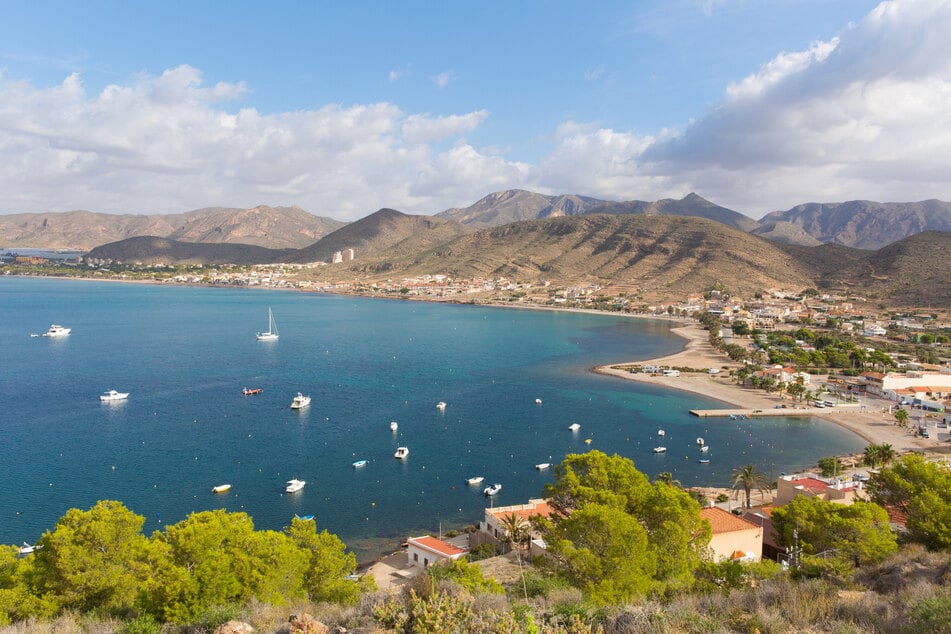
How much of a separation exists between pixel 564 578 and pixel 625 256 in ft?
489

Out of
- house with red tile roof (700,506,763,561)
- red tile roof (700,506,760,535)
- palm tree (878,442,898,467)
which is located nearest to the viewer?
house with red tile roof (700,506,763,561)

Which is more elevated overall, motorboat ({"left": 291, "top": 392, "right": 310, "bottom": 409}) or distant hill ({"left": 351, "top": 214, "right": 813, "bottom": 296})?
distant hill ({"left": 351, "top": 214, "right": 813, "bottom": 296})

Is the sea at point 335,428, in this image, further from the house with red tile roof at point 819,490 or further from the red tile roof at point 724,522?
the red tile roof at point 724,522

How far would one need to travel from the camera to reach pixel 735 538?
1758 cm

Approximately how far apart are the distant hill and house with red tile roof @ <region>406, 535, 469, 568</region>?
371 feet

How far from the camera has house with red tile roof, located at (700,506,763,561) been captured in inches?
677

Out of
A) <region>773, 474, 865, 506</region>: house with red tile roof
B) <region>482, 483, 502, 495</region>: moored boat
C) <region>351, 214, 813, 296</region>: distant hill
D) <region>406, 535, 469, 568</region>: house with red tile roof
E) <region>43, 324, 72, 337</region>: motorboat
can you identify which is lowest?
<region>482, 483, 502, 495</region>: moored boat

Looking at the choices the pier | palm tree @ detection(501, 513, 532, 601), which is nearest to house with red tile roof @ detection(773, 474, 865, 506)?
palm tree @ detection(501, 513, 532, 601)

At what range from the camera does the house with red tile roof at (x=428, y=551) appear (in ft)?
61.8

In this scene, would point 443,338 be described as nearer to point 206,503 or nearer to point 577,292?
point 206,503

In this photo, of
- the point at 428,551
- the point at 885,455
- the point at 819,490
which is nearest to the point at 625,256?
the point at 885,455

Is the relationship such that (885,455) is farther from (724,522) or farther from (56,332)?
(56,332)

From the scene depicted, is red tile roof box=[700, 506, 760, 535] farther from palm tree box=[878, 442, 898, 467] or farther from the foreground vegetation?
palm tree box=[878, 442, 898, 467]

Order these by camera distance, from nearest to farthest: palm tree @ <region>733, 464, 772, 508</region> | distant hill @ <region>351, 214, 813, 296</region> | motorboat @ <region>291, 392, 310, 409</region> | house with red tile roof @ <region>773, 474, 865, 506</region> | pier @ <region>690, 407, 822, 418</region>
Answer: house with red tile roof @ <region>773, 474, 865, 506</region> → palm tree @ <region>733, 464, 772, 508</region> → motorboat @ <region>291, 392, 310, 409</region> → pier @ <region>690, 407, 822, 418</region> → distant hill @ <region>351, 214, 813, 296</region>
